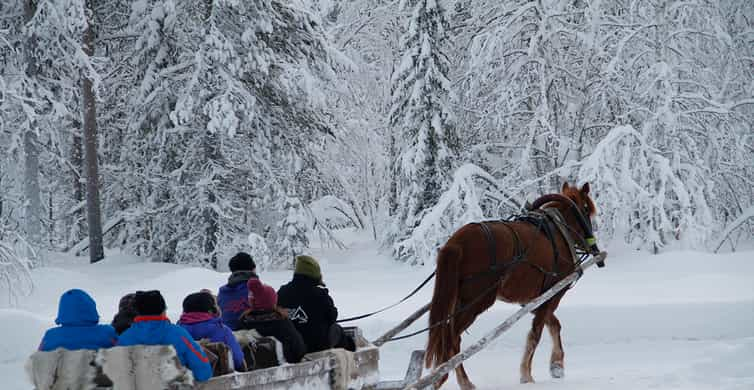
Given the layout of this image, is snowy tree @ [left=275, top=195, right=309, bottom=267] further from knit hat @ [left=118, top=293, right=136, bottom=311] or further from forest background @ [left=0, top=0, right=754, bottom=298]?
knit hat @ [left=118, top=293, right=136, bottom=311]

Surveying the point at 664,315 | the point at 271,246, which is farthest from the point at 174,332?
the point at 271,246

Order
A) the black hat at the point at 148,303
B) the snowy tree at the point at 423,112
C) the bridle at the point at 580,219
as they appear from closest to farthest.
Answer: the black hat at the point at 148,303 < the bridle at the point at 580,219 < the snowy tree at the point at 423,112

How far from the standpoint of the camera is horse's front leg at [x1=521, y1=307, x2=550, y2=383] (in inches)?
317

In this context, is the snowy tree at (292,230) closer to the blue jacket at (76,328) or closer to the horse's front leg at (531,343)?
the horse's front leg at (531,343)

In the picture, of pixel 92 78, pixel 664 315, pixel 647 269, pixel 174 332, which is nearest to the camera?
pixel 174 332

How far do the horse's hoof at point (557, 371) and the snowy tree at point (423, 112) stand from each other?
9223 millimetres

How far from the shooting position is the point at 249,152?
17.6 metres

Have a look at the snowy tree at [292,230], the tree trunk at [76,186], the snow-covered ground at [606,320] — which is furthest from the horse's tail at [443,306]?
the tree trunk at [76,186]

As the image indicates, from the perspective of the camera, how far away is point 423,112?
59.3 ft

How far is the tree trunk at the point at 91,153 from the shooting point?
18844 mm

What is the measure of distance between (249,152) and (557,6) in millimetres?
7762

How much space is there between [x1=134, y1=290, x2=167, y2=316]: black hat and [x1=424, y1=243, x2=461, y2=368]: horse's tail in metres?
3.04

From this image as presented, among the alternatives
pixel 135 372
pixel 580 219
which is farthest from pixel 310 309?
pixel 580 219

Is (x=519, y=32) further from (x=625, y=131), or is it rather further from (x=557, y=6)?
(x=625, y=131)
